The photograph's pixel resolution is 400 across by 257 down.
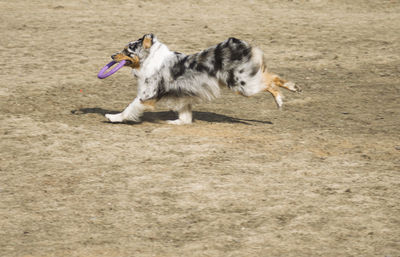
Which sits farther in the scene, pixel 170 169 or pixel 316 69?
pixel 316 69

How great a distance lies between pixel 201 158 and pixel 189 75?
1488mm

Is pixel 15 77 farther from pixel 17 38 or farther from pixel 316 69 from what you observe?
pixel 316 69

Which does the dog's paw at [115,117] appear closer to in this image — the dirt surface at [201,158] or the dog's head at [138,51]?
the dirt surface at [201,158]

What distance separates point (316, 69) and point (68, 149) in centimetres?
601

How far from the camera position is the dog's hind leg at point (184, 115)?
31.0ft

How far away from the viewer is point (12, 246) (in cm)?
596

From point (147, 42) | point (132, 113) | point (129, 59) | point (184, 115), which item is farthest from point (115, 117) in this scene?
point (147, 42)

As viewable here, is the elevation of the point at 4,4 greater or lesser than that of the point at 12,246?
greater

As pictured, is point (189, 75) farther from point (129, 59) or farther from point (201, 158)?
point (201, 158)

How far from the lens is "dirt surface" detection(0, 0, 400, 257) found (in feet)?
20.2

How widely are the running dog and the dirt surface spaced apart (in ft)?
1.20

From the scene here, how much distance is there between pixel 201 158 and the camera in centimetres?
814

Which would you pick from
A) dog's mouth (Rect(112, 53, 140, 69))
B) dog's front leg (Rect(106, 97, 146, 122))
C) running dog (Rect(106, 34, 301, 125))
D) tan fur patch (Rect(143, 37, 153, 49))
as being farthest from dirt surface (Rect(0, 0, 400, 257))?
tan fur patch (Rect(143, 37, 153, 49))

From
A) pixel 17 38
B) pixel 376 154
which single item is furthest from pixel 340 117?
pixel 17 38
